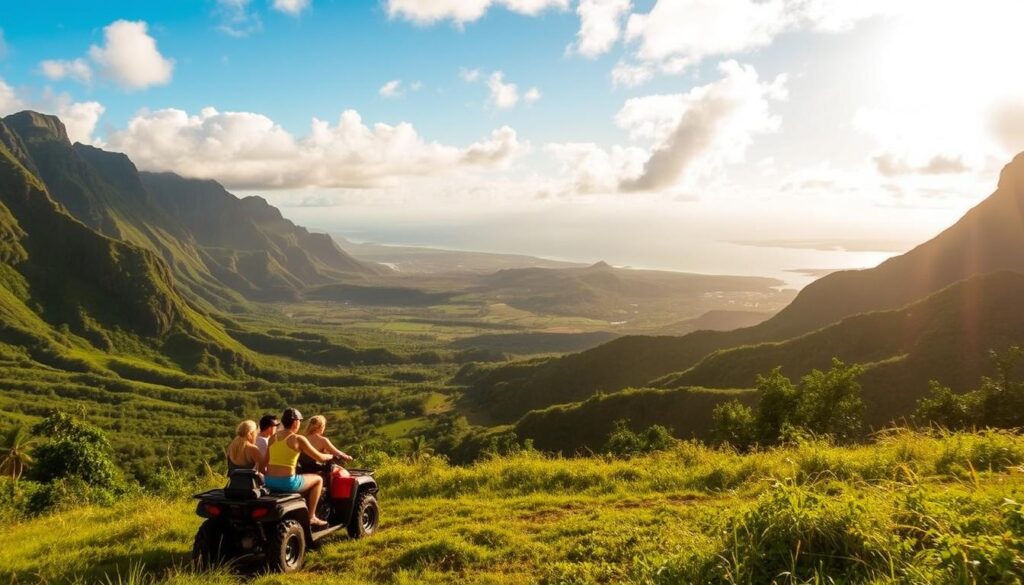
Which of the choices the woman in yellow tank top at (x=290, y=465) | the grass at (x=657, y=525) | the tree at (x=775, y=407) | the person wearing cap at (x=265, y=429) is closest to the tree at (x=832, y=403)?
the tree at (x=775, y=407)

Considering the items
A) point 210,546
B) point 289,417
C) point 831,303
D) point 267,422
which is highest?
point 289,417

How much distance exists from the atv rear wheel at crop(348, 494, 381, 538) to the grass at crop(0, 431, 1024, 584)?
29 cm

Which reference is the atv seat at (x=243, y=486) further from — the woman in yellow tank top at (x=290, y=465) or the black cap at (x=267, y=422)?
the black cap at (x=267, y=422)

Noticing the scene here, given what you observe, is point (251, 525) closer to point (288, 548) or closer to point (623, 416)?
point (288, 548)

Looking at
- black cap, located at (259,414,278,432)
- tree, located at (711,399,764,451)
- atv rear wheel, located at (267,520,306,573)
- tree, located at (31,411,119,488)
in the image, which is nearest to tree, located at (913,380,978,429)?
tree, located at (711,399,764,451)

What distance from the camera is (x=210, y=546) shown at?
7625mm

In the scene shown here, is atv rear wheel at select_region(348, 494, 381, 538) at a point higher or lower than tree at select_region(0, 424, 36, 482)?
higher

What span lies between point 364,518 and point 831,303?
413 ft

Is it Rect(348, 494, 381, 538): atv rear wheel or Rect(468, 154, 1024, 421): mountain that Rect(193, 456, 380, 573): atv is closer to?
Rect(348, 494, 381, 538): atv rear wheel

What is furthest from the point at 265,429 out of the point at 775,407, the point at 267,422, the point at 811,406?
the point at 775,407

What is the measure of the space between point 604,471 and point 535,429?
60045mm

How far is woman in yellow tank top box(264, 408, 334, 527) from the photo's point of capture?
8.25m

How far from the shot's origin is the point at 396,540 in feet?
29.1

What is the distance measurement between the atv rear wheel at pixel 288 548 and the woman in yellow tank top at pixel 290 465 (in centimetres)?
49
